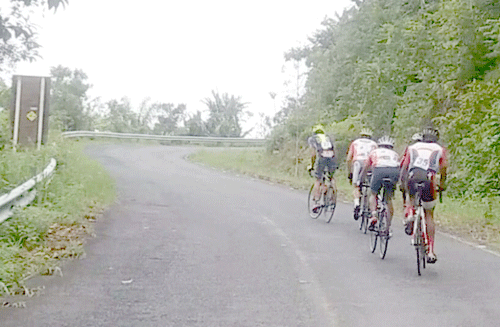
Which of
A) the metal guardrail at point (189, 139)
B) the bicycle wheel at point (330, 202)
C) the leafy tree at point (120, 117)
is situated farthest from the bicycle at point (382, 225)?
the leafy tree at point (120, 117)

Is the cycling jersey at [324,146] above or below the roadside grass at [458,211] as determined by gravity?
above

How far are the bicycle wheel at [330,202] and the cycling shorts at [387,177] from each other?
Answer: 3.61 metres

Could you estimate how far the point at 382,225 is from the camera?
11625 millimetres

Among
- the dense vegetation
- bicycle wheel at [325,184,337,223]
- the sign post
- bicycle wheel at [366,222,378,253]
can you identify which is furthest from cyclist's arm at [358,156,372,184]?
the sign post

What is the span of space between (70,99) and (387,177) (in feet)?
140

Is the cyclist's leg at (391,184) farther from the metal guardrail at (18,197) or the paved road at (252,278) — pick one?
the metal guardrail at (18,197)

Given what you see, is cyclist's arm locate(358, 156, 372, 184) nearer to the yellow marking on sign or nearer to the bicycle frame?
the bicycle frame

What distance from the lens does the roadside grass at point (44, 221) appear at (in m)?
9.02

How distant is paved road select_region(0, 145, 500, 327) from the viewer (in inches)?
292

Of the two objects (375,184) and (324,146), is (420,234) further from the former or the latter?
(324,146)

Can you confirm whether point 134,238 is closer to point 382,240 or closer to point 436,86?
point 382,240

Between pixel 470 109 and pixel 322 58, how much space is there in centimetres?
2109

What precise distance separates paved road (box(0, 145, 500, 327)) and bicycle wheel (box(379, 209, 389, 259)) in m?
→ 0.18

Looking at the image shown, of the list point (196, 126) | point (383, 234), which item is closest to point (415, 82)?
point (383, 234)
